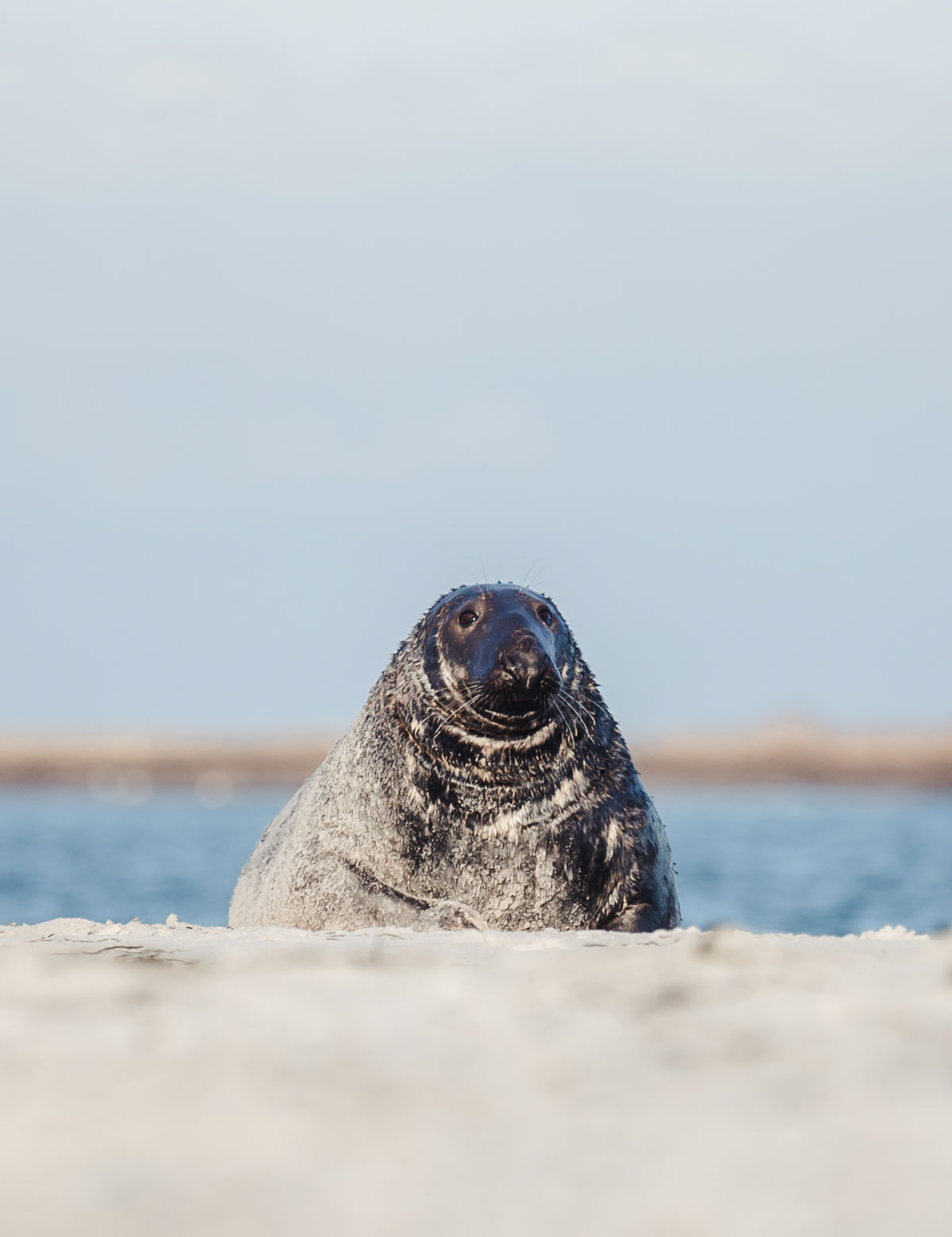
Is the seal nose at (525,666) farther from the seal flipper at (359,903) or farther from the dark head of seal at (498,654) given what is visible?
the seal flipper at (359,903)

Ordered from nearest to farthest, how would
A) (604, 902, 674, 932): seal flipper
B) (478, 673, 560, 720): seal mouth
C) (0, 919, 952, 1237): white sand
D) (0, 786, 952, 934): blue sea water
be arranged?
(0, 919, 952, 1237): white sand, (604, 902, 674, 932): seal flipper, (478, 673, 560, 720): seal mouth, (0, 786, 952, 934): blue sea water

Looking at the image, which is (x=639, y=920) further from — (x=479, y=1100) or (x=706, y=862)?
(x=706, y=862)

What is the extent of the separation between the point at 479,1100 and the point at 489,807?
3969 mm

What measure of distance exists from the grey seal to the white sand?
2584 mm

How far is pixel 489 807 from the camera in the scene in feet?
21.6

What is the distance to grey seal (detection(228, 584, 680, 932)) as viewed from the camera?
6434 mm

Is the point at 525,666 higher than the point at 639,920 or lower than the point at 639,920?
higher

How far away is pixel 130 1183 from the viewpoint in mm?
2275

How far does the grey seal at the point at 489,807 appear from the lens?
6434mm

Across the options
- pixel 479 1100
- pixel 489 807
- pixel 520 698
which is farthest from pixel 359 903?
pixel 479 1100

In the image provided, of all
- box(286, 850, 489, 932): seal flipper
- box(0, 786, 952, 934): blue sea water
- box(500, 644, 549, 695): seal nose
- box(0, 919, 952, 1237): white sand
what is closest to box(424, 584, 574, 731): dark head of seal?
box(500, 644, 549, 695): seal nose

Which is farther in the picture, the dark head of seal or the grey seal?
the grey seal

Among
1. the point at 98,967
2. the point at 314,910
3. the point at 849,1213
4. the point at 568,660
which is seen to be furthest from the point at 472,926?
the point at 849,1213

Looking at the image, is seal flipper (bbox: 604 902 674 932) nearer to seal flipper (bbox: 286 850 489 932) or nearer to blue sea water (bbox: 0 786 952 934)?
seal flipper (bbox: 286 850 489 932)
